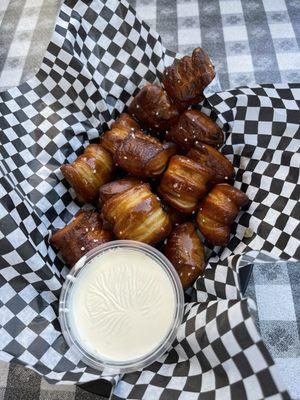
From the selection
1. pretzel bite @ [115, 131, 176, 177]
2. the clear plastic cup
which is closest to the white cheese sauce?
the clear plastic cup

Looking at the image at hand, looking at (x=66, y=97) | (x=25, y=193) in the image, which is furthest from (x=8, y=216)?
(x=66, y=97)

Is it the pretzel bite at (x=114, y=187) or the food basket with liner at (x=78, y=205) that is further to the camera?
the pretzel bite at (x=114, y=187)

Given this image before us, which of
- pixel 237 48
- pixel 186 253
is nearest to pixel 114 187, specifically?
pixel 186 253

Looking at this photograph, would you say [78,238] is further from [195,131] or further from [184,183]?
[195,131]

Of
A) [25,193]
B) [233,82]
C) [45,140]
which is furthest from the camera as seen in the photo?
[233,82]

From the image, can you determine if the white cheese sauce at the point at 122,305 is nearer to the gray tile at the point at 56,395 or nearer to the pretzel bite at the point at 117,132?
the gray tile at the point at 56,395

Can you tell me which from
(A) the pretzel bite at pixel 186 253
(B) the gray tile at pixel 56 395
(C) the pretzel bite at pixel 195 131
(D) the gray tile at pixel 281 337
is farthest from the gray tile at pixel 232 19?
(B) the gray tile at pixel 56 395

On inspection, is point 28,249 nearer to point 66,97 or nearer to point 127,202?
point 127,202
